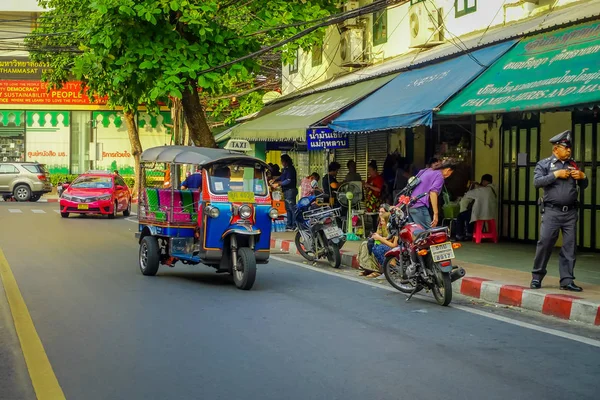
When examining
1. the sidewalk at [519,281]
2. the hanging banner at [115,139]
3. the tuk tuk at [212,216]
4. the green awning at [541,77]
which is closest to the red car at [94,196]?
the sidewalk at [519,281]

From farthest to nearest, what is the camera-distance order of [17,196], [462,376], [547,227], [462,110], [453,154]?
[17,196] < [453,154] < [462,110] < [547,227] < [462,376]

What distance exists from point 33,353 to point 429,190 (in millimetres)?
5804

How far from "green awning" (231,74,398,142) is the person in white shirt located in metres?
2.85

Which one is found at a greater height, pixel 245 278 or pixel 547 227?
pixel 547 227

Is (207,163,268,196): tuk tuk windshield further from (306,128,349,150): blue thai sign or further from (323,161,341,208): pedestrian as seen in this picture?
(323,161,341,208): pedestrian

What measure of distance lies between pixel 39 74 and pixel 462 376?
144 feet

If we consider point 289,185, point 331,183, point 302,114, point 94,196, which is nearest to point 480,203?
point 331,183

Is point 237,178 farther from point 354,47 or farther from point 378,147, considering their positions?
point 354,47

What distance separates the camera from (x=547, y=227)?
10.7 m

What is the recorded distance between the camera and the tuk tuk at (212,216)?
11805 millimetres

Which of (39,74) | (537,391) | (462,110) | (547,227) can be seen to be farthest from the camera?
(39,74)

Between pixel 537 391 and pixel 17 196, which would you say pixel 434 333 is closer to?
pixel 537 391

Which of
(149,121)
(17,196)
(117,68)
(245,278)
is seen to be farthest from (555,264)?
(149,121)

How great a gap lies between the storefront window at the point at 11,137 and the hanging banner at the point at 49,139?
34 cm
